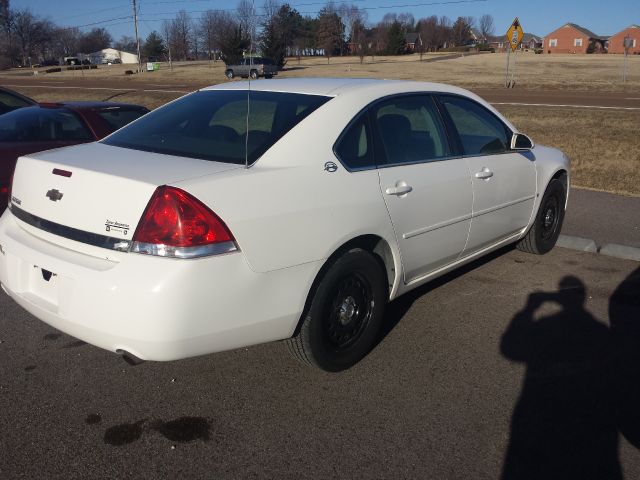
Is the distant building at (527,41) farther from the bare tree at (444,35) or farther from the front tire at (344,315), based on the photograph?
the front tire at (344,315)

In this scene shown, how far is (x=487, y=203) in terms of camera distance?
4582mm

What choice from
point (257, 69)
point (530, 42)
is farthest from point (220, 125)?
point (530, 42)

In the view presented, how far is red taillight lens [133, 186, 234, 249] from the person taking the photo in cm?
273

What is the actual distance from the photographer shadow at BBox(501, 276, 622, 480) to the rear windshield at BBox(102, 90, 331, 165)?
1.93 m

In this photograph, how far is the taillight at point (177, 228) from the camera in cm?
273

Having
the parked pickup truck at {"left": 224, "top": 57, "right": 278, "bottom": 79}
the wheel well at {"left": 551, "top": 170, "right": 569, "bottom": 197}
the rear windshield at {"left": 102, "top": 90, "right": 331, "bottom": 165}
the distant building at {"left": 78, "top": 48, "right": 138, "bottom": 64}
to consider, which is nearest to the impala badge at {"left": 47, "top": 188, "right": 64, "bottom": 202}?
the rear windshield at {"left": 102, "top": 90, "right": 331, "bottom": 165}

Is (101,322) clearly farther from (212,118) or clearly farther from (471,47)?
(471,47)

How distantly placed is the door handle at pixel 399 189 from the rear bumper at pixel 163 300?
2.48ft

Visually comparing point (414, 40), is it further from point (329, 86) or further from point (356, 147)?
point (356, 147)

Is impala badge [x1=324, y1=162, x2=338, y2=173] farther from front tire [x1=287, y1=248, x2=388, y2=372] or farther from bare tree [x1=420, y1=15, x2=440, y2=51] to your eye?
bare tree [x1=420, y1=15, x2=440, y2=51]

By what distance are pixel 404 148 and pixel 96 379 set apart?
230cm

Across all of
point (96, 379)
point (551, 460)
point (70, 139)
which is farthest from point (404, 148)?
point (70, 139)

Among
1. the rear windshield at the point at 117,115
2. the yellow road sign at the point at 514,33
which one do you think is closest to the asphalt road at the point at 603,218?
the rear windshield at the point at 117,115

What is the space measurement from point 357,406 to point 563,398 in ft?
3.67
